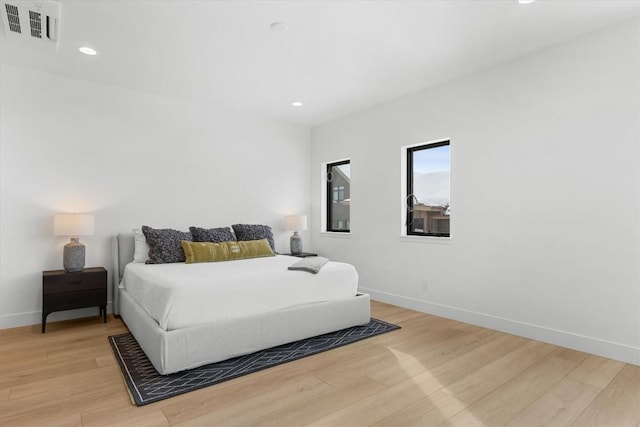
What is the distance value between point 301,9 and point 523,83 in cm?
210

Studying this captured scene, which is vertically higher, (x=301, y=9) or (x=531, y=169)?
(x=301, y=9)

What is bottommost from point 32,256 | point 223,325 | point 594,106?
point 223,325

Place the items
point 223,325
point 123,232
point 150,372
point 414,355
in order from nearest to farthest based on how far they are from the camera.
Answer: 1. point 150,372
2. point 223,325
3. point 414,355
4. point 123,232

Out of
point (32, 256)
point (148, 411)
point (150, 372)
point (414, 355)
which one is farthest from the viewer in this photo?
point (32, 256)

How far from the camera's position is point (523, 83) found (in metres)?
3.24

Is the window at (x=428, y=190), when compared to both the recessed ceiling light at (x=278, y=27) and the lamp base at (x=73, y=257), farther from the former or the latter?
the lamp base at (x=73, y=257)

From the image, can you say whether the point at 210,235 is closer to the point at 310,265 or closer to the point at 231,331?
the point at 310,265

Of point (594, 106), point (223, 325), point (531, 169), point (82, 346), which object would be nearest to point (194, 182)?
point (82, 346)

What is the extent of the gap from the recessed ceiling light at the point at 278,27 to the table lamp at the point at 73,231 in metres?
Result: 2.58

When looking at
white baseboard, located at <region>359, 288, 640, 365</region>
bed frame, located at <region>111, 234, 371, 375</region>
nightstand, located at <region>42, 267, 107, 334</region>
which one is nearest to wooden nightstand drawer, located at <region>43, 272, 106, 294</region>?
nightstand, located at <region>42, 267, 107, 334</region>

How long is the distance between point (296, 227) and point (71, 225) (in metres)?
2.69

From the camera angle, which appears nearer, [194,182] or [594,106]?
[594,106]

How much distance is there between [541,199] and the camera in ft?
10.2

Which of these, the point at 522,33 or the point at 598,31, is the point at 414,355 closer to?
the point at 522,33
